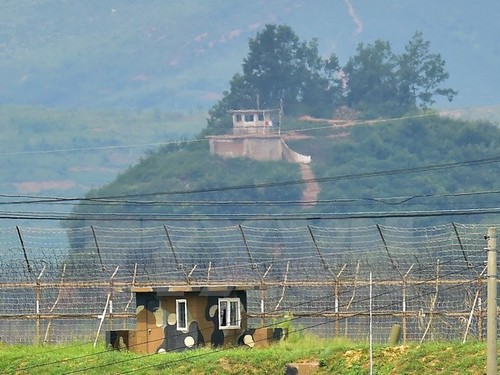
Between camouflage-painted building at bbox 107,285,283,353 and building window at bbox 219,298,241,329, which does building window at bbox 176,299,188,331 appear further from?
building window at bbox 219,298,241,329

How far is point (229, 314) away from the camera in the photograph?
50.4 m


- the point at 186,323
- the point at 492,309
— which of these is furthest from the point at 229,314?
the point at 492,309

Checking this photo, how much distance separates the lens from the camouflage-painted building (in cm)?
4978

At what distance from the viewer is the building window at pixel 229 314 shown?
50.3m

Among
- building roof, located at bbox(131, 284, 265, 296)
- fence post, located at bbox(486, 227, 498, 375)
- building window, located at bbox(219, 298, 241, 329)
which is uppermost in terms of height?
fence post, located at bbox(486, 227, 498, 375)

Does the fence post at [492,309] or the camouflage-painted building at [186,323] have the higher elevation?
the fence post at [492,309]

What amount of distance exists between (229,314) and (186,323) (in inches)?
47.8

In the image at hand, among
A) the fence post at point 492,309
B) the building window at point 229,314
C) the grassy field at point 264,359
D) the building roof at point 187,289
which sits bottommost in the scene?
the grassy field at point 264,359

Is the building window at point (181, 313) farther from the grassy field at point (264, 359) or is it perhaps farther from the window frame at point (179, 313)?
the grassy field at point (264, 359)

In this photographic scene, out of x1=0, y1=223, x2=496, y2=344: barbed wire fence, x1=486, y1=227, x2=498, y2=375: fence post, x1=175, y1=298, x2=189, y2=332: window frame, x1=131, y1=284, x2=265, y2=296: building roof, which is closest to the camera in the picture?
x1=486, y1=227, x2=498, y2=375: fence post

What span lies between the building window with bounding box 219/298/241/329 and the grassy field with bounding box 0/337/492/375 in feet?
Result: 5.91

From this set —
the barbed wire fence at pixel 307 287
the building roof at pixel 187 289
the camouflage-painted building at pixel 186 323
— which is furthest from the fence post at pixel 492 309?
the building roof at pixel 187 289

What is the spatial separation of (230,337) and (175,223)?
362 feet

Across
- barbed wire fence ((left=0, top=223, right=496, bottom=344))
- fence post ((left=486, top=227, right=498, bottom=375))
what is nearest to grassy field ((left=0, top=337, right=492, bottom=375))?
barbed wire fence ((left=0, top=223, right=496, bottom=344))
